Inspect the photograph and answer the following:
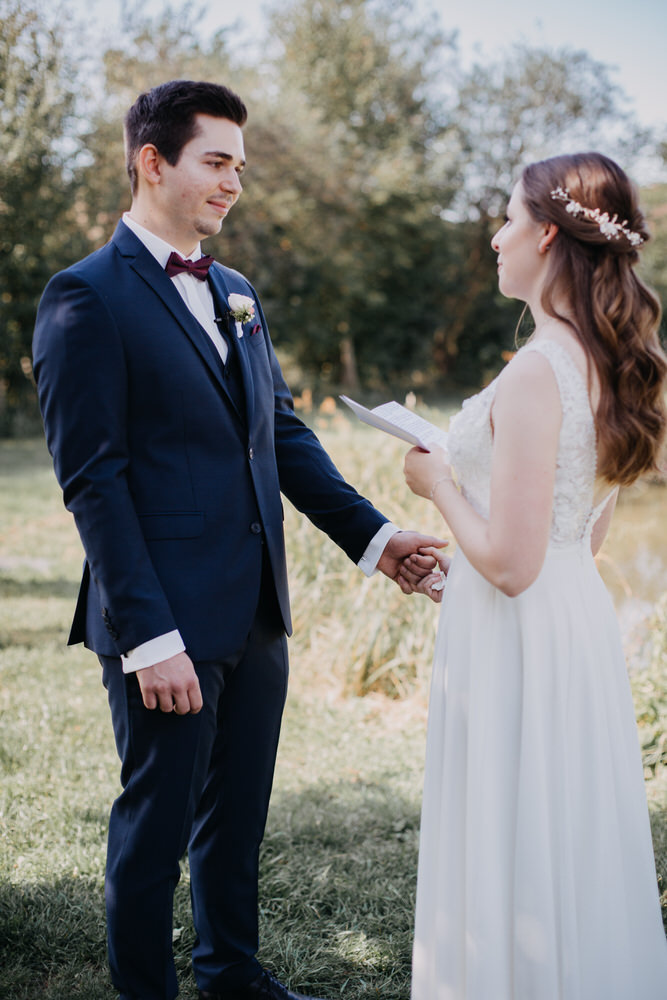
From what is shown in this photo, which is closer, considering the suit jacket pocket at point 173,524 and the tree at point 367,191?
the suit jacket pocket at point 173,524

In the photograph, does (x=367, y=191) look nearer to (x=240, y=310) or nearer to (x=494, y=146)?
(x=494, y=146)

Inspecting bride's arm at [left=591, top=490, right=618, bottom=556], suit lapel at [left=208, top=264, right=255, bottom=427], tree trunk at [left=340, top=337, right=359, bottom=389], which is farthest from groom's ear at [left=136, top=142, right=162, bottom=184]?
tree trunk at [left=340, top=337, right=359, bottom=389]

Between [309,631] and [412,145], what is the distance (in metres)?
31.4

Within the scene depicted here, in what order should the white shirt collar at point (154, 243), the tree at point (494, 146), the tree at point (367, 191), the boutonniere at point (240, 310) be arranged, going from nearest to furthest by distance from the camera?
the white shirt collar at point (154, 243) < the boutonniere at point (240, 310) < the tree at point (367, 191) < the tree at point (494, 146)

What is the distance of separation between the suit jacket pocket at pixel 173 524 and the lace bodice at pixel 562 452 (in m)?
0.66

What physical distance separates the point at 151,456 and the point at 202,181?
2.40 feet

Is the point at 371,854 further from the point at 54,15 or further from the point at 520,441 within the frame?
the point at 54,15

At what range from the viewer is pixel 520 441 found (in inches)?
70.6

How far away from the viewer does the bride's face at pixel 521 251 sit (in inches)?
Result: 77.0

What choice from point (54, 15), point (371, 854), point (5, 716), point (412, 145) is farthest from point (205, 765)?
point (412, 145)

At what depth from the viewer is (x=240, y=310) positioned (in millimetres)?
2436

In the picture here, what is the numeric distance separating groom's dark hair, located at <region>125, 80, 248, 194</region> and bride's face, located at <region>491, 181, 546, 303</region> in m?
0.83

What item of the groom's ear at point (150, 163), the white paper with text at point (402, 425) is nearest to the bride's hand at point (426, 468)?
the white paper with text at point (402, 425)

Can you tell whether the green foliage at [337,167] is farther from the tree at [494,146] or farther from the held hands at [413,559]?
the held hands at [413,559]
